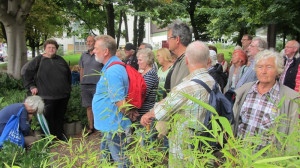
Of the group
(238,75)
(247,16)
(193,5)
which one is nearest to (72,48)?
(193,5)

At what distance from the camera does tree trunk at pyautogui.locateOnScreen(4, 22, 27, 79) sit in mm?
7816

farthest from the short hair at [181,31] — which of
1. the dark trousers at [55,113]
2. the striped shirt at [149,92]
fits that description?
the dark trousers at [55,113]

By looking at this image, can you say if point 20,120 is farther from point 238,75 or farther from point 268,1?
point 268,1

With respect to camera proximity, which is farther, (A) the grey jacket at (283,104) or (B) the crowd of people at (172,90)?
(A) the grey jacket at (283,104)

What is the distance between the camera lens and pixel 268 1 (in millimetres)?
8203

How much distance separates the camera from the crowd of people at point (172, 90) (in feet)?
5.84

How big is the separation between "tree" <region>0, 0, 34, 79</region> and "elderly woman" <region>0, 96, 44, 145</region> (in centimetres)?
499

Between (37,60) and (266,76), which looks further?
(37,60)

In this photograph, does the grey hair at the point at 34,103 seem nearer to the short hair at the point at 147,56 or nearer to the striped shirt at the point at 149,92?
the striped shirt at the point at 149,92

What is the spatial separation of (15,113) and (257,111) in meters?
2.75

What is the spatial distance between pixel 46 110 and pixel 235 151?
4302 millimetres

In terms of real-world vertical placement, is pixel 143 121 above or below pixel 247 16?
below

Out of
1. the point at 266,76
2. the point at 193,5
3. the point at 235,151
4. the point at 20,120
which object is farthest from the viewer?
the point at 193,5

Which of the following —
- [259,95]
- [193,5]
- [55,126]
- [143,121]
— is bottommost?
[55,126]
